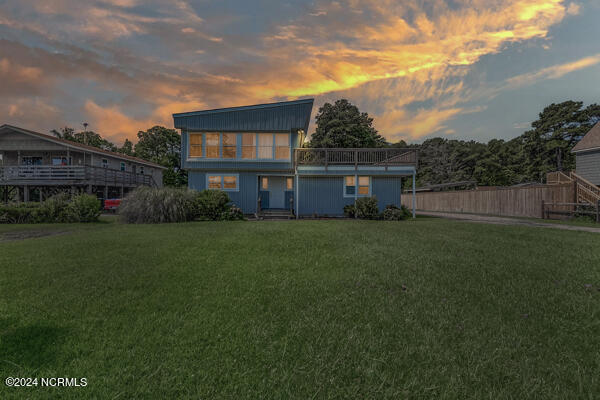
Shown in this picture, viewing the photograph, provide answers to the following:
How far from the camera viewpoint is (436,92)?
1992cm

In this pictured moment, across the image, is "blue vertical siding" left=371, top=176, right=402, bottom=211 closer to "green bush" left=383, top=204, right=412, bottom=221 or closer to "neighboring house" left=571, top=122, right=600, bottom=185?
"green bush" left=383, top=204, right=412, bottom=221

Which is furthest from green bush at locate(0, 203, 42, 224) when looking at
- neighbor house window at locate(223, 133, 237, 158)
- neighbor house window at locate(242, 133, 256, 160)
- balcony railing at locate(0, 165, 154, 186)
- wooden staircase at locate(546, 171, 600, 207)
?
wooden staircase at locate(546, 171, 600, 207)

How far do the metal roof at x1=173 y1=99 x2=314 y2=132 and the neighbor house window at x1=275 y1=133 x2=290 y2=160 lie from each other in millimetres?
416

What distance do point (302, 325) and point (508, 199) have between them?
21.0 m

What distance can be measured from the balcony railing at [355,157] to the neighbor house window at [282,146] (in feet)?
4.47

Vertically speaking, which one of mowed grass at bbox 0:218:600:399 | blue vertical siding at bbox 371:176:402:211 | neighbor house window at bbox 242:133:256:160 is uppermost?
neighbor house window at bbox 242:133:256:160

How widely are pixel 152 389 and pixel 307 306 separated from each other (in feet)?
6.25

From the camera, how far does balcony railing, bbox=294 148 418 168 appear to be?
16234 millimetres

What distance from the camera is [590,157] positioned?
20.9 metres

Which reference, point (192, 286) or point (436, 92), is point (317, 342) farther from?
point (436, 92)

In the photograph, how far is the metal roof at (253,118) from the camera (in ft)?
56.3

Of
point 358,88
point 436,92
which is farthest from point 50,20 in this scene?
point 436,92

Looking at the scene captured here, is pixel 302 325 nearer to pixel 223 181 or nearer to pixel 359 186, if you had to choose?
pixel 359 186

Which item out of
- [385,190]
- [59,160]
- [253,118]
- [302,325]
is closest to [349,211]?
[385,190]
